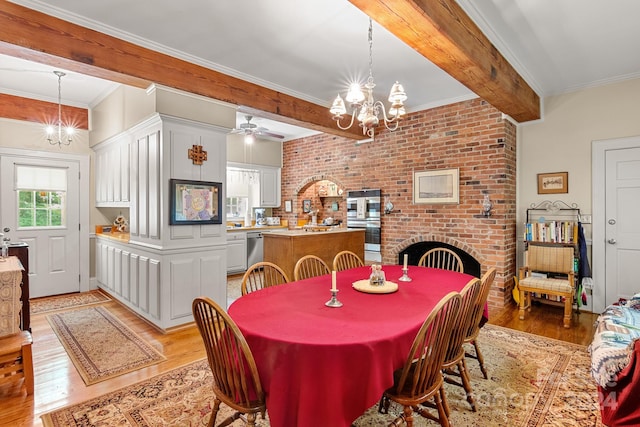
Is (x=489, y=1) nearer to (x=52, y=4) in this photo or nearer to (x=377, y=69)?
(x=377, y=69)

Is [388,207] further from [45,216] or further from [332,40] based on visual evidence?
[45,216]

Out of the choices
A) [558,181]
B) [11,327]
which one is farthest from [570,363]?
[11,327]

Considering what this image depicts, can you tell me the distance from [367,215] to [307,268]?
2.52m

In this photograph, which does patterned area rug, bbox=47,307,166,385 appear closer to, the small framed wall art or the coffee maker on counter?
the coffee maker on counter

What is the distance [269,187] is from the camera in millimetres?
7070

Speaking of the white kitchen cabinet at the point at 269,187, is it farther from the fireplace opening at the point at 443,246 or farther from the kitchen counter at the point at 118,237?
the fireplace opening at the point at 443,246

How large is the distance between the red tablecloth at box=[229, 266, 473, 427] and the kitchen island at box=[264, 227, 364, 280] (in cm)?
226

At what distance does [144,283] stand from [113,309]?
95 centimetres

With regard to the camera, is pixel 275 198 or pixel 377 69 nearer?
pixel 377 69

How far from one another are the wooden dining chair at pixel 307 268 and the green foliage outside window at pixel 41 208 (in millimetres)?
4048

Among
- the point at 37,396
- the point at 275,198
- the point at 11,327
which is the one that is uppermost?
the point at 275,198

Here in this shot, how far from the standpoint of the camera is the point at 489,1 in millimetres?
2291

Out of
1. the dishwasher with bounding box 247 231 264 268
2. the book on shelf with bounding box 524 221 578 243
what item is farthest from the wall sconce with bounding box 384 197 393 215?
the dishwasher with bounding box 247 231 264 268

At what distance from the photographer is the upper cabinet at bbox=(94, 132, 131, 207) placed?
413 cm
